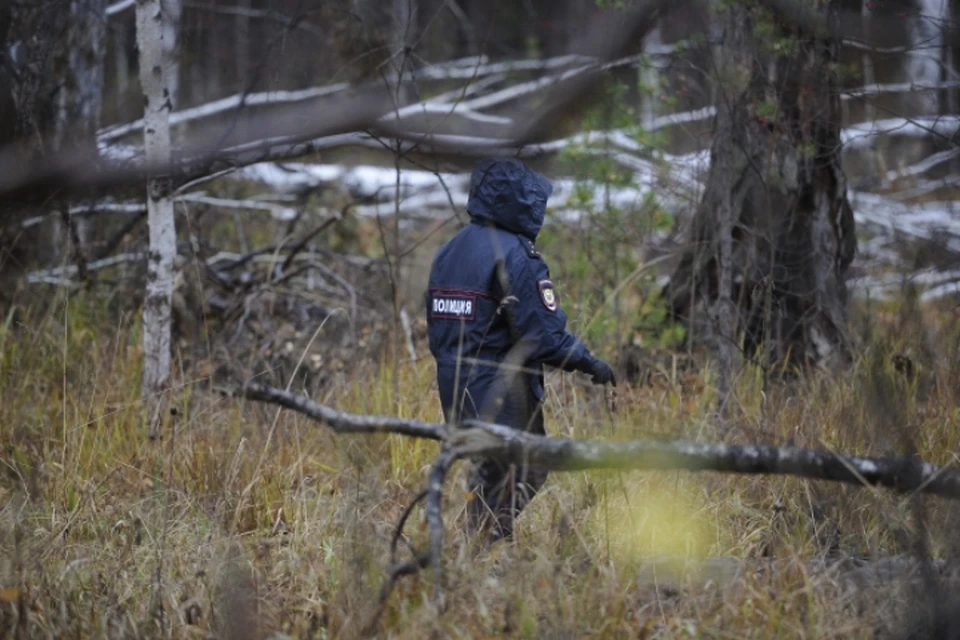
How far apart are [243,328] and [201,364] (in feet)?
3.45

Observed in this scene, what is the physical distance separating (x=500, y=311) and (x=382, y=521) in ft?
3.04

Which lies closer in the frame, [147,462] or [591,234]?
[147,462]

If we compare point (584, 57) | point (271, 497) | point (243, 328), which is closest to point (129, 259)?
point (243, 328)

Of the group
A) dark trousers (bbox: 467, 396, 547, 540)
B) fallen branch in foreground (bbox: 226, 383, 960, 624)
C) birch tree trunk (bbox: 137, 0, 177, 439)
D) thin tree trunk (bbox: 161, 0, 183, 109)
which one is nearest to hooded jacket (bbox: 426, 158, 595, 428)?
dark trousers (bbox: 467, 396, 547, 540)

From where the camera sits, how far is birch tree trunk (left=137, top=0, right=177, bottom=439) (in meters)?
5.27

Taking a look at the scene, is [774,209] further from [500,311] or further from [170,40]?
[170,40]

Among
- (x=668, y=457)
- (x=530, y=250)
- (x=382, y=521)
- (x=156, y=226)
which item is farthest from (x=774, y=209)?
(x=668, y=457)

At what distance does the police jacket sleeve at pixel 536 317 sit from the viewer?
12.9 feet

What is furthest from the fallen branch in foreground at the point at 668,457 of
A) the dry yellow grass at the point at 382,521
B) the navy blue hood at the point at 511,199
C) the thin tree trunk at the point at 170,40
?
the thin tree trunk at the point at 170,40

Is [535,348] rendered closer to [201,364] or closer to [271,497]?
[271,497]

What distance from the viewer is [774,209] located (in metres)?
6.09

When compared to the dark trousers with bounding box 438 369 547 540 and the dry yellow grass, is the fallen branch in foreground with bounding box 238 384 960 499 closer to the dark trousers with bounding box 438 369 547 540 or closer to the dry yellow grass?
the dry yellow grass

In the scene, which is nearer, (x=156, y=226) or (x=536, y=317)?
(x=536, y=317)

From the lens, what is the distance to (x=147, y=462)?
470cm
